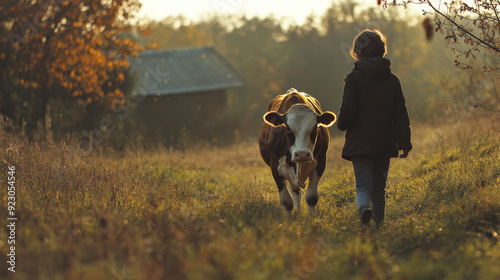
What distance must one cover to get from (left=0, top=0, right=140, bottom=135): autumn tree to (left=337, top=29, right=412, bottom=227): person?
10.2 meters

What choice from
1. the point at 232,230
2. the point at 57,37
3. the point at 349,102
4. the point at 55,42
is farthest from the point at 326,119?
the point at 57,37

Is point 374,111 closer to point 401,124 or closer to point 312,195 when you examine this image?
point 401,124

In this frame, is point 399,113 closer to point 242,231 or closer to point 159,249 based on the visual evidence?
point 242,231

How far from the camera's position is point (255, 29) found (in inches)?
2346

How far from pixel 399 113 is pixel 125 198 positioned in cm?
317

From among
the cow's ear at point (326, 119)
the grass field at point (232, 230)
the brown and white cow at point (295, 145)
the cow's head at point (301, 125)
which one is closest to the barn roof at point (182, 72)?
the grass field at point (232, 230)

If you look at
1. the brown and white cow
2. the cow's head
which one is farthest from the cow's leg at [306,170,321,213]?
the cow's head

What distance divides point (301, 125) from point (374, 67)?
1.10m

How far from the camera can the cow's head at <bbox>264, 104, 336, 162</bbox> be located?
6.57 metres

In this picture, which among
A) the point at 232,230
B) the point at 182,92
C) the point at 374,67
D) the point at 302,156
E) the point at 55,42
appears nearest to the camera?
the point at 232,230

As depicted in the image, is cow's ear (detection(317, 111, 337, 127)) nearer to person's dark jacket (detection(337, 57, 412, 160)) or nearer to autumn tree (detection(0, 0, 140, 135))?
person's dark jacket (detection(337, 57, 412, 160))

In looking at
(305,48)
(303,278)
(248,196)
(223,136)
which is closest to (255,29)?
(305,48)

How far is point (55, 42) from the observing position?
15172mm

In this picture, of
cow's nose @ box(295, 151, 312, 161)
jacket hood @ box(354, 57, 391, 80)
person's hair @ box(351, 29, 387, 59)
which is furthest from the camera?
cow's nose @ box(295, 151, 312, 161)
